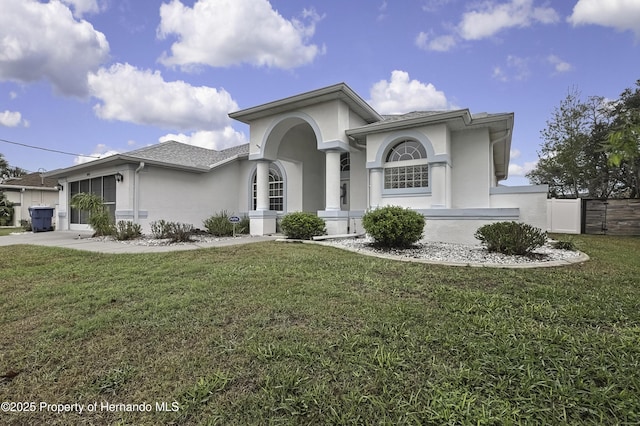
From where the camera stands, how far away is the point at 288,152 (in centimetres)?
1410

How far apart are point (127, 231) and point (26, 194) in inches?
847

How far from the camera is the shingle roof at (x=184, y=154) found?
13532 mm

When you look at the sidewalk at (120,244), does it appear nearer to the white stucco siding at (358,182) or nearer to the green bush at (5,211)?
the white stucco siding at (358,182)

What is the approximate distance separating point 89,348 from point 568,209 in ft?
58.7

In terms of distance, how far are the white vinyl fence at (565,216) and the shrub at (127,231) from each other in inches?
696

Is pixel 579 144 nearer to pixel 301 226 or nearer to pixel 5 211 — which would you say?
pixel 301 226

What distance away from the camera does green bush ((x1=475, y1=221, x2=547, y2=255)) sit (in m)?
7.04

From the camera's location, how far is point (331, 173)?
11.5m

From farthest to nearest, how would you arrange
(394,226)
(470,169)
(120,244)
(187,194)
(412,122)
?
1. (187,194)
2. (470,169)
3. (412,122)
4. (120,244)
5. (394,226)

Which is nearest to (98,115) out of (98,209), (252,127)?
(98,209)

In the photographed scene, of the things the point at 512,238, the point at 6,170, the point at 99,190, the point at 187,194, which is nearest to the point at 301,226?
the point at 512,238

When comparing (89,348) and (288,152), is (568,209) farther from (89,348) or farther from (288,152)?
(89,348)

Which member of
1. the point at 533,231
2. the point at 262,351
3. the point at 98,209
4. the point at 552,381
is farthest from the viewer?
the point at 98,209

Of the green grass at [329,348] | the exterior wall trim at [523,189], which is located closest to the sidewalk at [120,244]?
the green grass at [329,348]
